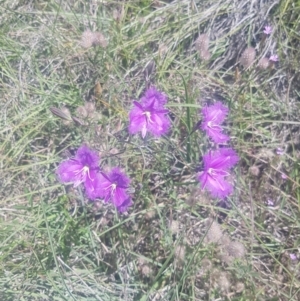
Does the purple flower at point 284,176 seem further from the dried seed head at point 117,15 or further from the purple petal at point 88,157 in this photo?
the dried seed head at point 117,15

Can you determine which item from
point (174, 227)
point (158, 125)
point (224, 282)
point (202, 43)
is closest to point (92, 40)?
point (202, 43)

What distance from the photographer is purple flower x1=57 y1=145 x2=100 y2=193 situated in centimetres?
181

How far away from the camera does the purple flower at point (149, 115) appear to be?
5.90ft

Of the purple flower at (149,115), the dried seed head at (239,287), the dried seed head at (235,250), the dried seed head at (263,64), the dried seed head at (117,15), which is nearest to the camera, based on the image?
the purple flower at (149,115)

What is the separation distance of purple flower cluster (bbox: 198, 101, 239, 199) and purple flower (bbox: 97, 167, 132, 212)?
236 millimetres

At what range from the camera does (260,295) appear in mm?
2059

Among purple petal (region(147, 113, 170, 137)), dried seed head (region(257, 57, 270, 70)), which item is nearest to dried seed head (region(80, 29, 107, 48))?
purple petal (region(147, 113, 170, 137))

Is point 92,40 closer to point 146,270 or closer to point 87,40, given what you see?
point 87,40

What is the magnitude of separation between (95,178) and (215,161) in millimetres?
369

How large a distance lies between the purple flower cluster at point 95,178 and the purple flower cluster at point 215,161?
0.81ft

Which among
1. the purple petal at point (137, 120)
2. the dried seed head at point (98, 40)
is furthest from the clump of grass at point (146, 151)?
the purple petal at point (137, 120)

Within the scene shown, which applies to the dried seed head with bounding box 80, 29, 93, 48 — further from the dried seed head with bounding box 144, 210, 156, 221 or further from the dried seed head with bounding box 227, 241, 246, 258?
the dried seed head with bounding box 227, 241, 246, 258

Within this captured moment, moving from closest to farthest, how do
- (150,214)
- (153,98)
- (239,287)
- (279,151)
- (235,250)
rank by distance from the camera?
(153,98) < (235,250) < (239,287) < (150,214) < (279,151)

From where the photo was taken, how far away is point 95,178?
71.9 inches
